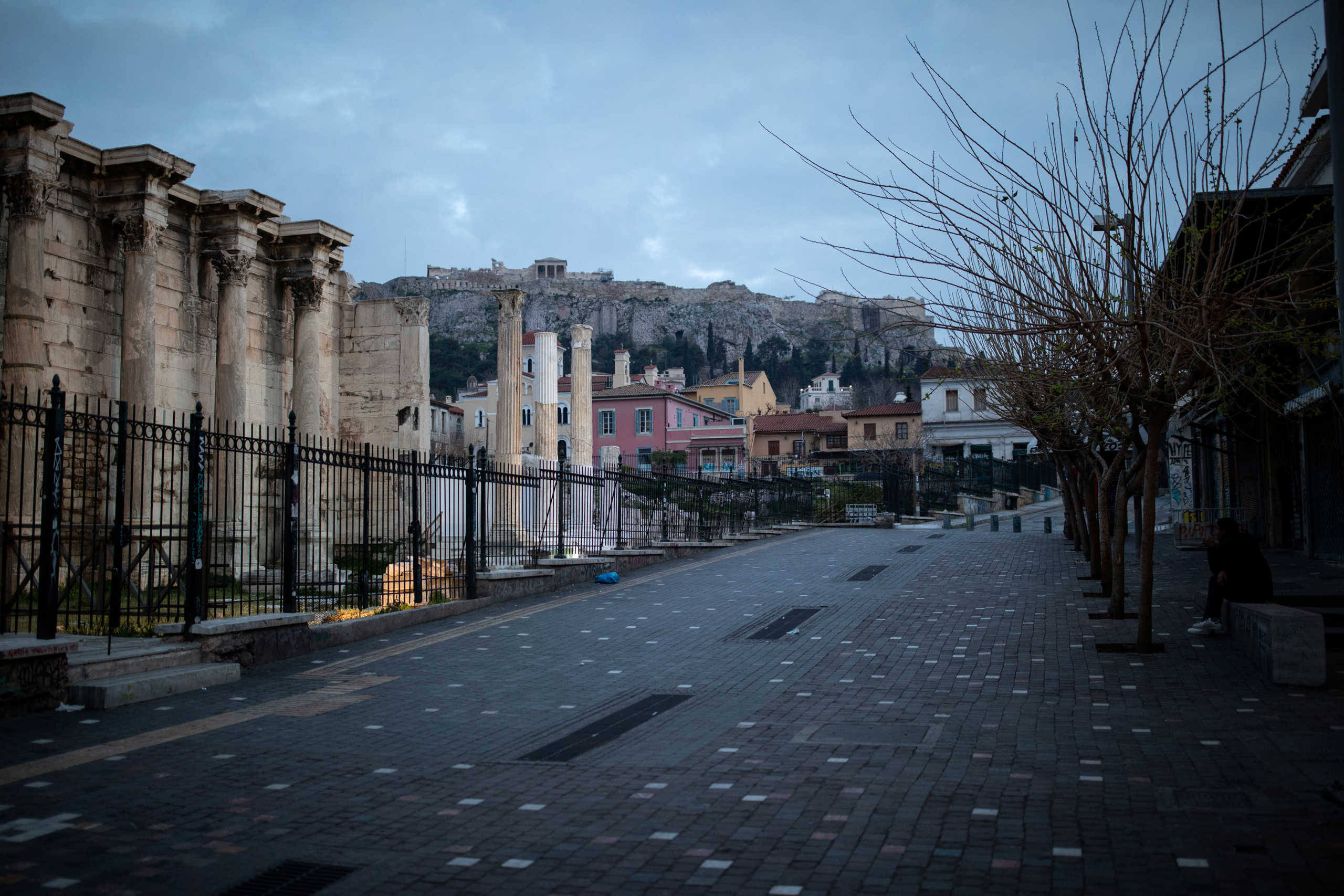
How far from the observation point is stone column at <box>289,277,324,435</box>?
22016 mm

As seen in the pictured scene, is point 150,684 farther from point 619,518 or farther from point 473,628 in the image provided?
point 619,518

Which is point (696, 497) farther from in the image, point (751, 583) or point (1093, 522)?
point (1093, 522)

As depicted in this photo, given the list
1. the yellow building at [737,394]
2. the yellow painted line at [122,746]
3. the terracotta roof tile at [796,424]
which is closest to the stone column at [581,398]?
the yellow painted line at [122,746]

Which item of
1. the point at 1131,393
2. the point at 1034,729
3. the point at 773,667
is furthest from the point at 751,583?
the point at 1034,729

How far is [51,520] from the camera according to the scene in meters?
8.45

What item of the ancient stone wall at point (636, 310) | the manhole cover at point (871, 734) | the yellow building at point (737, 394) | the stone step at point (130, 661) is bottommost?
the manhole cover at point (871, 734)

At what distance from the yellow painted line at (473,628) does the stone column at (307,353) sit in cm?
874

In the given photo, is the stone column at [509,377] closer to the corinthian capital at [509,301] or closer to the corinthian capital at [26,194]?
the corinthian capital at [509,301]

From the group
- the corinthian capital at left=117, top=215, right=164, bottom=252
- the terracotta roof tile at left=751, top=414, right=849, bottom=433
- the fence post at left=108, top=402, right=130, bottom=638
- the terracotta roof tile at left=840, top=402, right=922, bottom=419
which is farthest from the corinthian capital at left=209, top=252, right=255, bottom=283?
the terracotta roof tile at left=751, top=414, right=849, bottom=433

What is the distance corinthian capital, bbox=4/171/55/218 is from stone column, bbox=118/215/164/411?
1984 mm

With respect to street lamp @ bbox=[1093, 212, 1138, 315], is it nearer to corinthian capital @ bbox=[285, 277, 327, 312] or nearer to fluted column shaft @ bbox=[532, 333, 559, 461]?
corinthian capital @ bbox=[285, 277, 327, 312]

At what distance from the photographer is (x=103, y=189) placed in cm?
1764

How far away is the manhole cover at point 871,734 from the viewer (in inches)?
267

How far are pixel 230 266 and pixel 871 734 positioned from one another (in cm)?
1747
